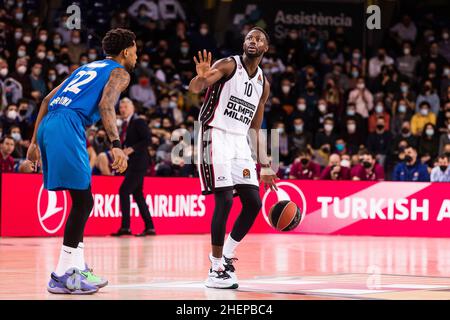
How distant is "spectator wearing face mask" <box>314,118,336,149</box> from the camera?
981 inches

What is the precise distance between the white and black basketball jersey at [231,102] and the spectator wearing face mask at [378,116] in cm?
1598

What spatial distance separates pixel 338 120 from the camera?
2644 cm

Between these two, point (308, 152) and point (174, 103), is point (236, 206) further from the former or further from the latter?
point (174, 103)

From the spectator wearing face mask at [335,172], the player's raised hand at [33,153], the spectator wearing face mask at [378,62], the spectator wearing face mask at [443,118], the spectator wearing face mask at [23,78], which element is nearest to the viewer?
the player's raised hand at [33,153]

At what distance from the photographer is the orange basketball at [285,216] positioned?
35.0 feet

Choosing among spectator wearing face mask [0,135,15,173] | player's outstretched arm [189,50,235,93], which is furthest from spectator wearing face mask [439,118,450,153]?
player's outstretched arm [189,50,235,93]

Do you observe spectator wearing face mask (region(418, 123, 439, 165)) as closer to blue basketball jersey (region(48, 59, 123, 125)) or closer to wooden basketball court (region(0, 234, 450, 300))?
wooden basketball court (region(0, 234, 450, 300))

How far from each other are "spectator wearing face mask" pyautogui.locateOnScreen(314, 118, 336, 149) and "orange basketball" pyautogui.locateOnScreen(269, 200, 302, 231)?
46.5 feet

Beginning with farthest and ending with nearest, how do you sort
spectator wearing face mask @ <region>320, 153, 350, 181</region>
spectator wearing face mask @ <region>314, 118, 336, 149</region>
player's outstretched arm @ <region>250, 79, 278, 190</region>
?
spectator wearing face mask @ <region>314, 118, 336, 149</region>, spectator wearing face mask @ <region>320, 153, 350, 181</region>, player's outstretched arm @ <region>250, 79, 278, 190</region>

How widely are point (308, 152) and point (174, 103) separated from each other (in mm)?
3940

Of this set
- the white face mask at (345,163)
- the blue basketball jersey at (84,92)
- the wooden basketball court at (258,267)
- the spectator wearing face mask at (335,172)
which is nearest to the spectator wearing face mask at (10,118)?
the wooden basketball court at (258,267)

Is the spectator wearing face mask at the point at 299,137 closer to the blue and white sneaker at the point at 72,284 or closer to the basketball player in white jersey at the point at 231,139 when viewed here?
the basketball player in white jersey at the point at 231,139

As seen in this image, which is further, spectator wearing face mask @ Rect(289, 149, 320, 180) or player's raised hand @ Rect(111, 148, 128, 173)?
spectator wearing face mask @ Rect(289, 149, 320, 180)
